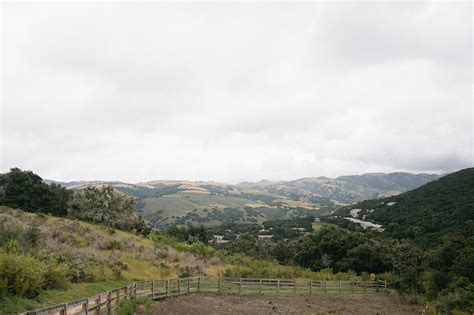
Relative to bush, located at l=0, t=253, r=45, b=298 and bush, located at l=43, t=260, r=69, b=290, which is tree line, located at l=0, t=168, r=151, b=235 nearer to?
bush, located at l=43, t=260, r=69, b=290

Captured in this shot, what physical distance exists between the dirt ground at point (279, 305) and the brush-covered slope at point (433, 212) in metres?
46.8

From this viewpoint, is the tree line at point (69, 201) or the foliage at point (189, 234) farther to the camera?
the foliage at point (189, 234)

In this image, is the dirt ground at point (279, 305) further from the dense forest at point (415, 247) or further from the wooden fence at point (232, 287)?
the dense forest at point (415, 247)

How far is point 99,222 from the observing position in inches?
2026

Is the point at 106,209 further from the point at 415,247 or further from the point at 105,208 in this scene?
the point at 415,247

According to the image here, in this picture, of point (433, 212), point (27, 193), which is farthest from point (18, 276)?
point (433, 212)

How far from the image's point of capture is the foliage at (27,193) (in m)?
46.9

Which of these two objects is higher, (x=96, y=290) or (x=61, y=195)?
(x=61, y=195)

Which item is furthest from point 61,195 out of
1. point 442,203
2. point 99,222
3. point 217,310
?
point 442,203

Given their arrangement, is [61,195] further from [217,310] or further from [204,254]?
[217,310]

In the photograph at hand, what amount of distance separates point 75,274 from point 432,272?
31.8m

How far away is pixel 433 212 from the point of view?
3762 inches

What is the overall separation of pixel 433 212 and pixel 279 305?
84908mm

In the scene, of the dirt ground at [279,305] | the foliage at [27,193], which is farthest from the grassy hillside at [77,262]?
the foliage at [27,193]
